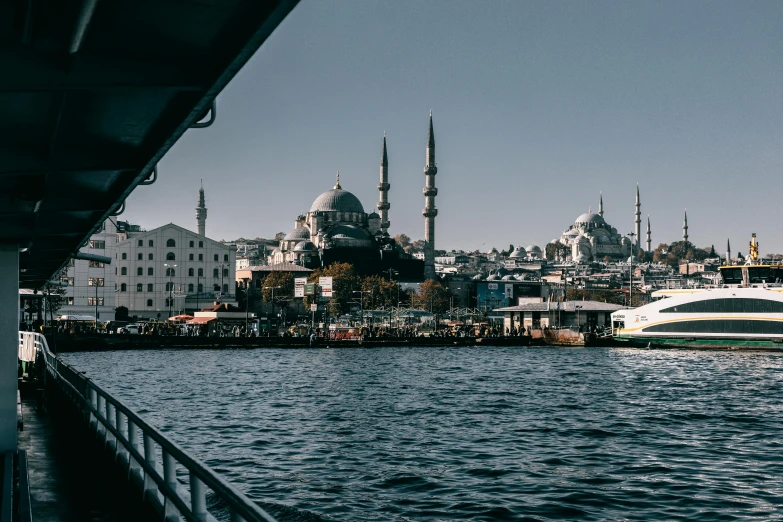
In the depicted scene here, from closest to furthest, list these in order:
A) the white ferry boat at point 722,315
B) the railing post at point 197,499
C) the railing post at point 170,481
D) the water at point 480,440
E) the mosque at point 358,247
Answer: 1. the railing post at point 197,499
2. the railing post at point 170,481
3. the water at point 480,440
4. the white ferry boat at point 722,315
5. the mosque at point 358,247

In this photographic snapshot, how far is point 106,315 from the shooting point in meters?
115

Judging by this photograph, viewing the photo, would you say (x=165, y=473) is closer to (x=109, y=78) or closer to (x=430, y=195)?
(x=109, y=78)

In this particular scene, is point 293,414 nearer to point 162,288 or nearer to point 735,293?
point 735,293

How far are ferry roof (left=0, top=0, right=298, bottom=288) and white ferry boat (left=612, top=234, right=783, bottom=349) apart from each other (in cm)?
9014

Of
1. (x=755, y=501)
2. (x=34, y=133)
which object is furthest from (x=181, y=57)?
→ (x=755, y=501)

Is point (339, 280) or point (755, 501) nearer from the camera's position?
point (755, 501)

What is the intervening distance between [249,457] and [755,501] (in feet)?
38.8

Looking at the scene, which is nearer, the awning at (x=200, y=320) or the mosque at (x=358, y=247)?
the awning at (x=200, y=320)

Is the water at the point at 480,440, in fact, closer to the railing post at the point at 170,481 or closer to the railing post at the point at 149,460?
the railing post at the point at 149,460

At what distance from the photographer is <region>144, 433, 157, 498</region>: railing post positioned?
938 centimetres

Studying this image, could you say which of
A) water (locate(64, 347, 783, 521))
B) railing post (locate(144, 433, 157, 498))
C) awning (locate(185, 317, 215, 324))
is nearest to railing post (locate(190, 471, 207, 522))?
railing post (locate(144, 433, 157, 498))

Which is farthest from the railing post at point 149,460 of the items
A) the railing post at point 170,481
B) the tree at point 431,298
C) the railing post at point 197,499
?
the tree at point 431,298

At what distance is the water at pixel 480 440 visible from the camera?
56.5 feet

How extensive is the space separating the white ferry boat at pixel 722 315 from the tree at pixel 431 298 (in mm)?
66920
